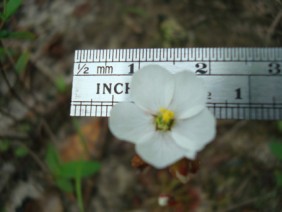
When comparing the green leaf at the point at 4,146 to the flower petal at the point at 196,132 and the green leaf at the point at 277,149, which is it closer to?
the flower petal at the point at 196,132

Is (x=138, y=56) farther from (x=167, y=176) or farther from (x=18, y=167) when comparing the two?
(x=18, y=167)

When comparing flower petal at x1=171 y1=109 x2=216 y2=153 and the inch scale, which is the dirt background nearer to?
the inch scale

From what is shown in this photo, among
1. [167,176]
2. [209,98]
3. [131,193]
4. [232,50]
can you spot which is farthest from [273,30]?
[131,193]

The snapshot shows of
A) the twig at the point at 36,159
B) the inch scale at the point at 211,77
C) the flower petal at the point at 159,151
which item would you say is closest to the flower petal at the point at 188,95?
the flower petal at the point at 159,151

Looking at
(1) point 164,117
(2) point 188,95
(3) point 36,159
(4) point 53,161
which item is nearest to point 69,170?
(4) point 53,161

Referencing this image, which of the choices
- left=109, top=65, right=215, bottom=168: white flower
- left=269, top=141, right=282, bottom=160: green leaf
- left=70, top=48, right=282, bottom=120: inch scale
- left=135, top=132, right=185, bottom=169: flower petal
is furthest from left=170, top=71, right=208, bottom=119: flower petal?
left=269, top=141, right=282, bottom=160: green leaf

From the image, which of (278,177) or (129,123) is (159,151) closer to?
(129,123)
